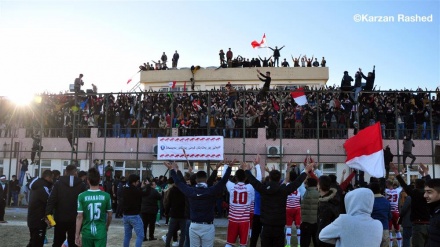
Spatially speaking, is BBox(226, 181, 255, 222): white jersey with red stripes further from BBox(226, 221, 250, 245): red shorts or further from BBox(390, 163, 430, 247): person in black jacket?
BBox(390, 163, 430, 247): person in black jacket

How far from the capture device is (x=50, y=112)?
24.0 m

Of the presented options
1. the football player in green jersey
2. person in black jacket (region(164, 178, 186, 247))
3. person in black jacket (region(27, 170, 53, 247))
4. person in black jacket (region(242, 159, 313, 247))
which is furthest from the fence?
the football player in green jersey

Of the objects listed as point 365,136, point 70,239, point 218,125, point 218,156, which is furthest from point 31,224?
point 218,125

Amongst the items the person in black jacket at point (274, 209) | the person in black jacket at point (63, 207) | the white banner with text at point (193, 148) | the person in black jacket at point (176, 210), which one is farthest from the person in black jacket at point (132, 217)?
the white banner with text at point (193, 148)

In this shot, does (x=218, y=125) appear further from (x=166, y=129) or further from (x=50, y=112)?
(x=50, y=112)

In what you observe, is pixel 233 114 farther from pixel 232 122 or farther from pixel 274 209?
pixel 274 209

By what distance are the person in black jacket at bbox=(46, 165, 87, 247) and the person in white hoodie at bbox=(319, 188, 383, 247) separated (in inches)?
209

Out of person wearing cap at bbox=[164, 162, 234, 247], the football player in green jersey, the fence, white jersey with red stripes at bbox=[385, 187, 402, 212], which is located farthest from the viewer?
the fence

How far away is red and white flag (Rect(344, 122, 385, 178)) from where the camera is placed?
9.21 meters

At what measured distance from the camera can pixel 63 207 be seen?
7.83m

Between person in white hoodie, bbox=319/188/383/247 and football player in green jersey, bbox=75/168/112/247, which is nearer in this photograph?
person in white hoodie, bbox=319/188/383/247

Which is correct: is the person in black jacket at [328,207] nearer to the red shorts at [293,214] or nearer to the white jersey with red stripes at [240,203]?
the white jersey with red stripes at [240,203]

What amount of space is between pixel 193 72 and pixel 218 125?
46.9ft

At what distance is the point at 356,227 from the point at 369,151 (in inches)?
229
